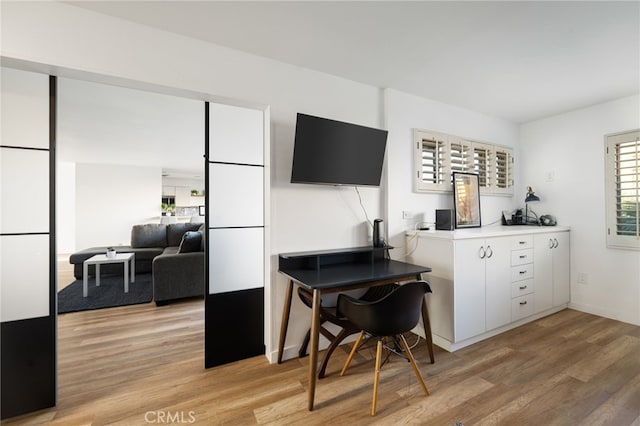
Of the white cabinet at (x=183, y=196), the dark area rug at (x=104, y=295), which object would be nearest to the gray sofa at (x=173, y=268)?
the dark area rug at (x=104, y=295)

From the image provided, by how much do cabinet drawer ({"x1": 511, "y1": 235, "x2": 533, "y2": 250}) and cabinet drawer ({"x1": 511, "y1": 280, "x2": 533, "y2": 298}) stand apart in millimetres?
382

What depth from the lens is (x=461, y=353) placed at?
2.32 m

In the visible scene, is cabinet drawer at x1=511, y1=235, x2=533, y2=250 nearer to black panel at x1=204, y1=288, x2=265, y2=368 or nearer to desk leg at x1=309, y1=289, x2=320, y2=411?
desk leg at x1=309, y1=289, x2=320, y2=411

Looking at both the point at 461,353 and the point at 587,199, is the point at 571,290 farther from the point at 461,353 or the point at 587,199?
the point at 461,353

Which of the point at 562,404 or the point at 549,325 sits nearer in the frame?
the point at 562,404

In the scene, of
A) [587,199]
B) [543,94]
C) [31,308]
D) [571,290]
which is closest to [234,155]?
[31,308]

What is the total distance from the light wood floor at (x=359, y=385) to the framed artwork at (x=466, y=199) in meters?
1.26

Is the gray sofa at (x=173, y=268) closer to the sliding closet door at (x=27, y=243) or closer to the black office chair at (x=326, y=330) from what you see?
the sliding closet door at (x=27, y=243)

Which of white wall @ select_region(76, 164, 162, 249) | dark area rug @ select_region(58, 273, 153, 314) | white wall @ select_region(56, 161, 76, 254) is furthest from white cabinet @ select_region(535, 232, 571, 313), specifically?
white wall @ select_region(56, 161, 76, 254)

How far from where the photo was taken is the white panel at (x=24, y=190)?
1.56 meters

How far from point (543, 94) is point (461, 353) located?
2.88m

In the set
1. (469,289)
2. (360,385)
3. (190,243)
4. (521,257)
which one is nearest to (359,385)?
(360,385)

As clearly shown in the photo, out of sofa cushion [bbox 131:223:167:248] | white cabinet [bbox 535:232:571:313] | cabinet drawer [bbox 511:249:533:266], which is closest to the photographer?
cabinet drawer [bbox 511:249:533:266]

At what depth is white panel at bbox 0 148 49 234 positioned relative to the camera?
156 centimetres
